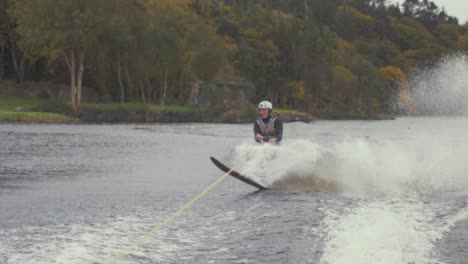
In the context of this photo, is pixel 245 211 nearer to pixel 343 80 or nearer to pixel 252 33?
pixel 252 33

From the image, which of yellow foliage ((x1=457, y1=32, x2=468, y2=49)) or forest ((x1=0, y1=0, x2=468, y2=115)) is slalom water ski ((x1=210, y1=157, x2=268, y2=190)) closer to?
forest ((x1=0, y1=0, x2=468, y2=115))

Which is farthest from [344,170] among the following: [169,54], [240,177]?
[169,54]

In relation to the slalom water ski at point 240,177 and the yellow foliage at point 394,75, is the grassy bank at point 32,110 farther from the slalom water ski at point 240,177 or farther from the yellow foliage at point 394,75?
the yellow foliage at point 394,75

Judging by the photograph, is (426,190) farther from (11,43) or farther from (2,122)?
(11,43)

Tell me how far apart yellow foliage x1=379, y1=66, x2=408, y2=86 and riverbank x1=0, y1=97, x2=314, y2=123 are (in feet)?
325

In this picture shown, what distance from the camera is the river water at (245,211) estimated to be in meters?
9.44

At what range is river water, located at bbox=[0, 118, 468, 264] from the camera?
372 inches

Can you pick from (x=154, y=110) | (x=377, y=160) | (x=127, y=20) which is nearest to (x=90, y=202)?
(x=377, y=160)

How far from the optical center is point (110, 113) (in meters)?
68.8

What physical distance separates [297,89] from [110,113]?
59.4m

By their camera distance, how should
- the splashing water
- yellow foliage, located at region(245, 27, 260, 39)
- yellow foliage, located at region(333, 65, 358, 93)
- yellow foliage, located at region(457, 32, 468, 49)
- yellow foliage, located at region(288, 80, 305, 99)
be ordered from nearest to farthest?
yellow foliage, located at region(245, 27, 260, 39) → yellow foliage, located at region(288, 80, 305, 99) → yellow foliage, located at region(333, 65, 358, 93) → the splashing water → yellow foliage, located at region(457, 32, 468, 49)

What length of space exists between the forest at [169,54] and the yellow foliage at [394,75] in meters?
23.7

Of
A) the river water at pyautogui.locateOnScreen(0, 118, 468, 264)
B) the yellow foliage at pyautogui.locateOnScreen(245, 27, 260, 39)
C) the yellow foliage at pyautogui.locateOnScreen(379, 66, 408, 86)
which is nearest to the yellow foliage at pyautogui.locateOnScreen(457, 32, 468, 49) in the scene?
the yellow foliage at pyautogui.locateOnScreen(379, 66, 408, 86)

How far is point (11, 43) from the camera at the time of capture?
80625 mm
